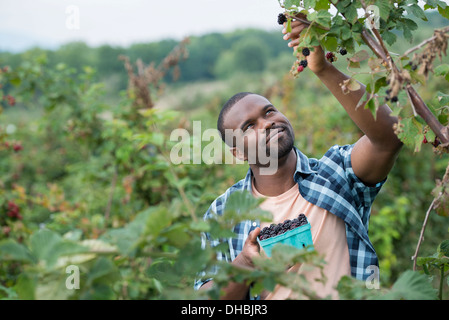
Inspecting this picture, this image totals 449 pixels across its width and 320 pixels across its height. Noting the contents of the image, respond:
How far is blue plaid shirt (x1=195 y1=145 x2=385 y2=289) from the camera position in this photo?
1.32m

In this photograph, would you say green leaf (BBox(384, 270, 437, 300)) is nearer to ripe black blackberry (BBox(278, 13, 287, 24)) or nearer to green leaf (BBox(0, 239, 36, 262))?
green leaf (BBox(0, 239, 36, 262))

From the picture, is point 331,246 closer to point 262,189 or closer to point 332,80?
point 262,189

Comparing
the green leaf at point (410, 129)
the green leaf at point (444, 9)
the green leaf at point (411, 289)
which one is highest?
the green leaf at point (444, 9)

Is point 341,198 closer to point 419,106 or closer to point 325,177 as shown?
point 325,177

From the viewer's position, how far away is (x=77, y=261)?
686 mm

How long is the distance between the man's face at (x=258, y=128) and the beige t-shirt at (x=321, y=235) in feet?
0.51

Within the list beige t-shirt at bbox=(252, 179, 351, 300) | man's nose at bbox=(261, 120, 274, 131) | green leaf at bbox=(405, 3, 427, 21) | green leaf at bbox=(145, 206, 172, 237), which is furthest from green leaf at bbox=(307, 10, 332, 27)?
green leaf at bbox=(145, 206, 172, 237)

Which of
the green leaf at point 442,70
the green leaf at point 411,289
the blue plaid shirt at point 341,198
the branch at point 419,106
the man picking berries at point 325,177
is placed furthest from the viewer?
the blue plaid shirt at point 341,198

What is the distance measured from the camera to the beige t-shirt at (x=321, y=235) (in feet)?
4.17

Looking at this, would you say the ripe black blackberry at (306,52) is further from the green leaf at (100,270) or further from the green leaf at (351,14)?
the green leaf at (100,270)

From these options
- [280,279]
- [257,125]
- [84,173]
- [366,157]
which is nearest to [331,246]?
[366,157]

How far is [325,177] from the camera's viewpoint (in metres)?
1.42

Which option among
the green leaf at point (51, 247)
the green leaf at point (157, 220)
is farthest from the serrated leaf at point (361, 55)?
the green leaf at point (51, 247)

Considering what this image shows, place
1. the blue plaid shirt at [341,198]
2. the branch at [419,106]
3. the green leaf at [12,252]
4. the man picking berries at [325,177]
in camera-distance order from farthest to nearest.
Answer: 1. the blue plaid shirt at [341,198]
2. the man picking berries at [325,177]
3. the branch at [419,106]
4. the green leaf at [12,252]
